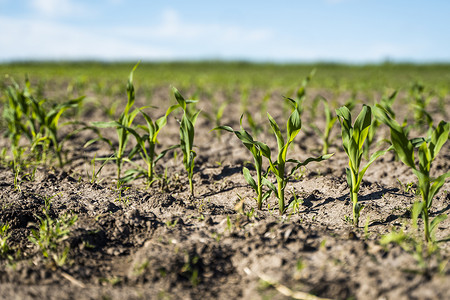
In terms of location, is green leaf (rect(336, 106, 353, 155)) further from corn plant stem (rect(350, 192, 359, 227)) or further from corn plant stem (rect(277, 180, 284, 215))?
corn plant stem (rect(277, 180, 284, 215))

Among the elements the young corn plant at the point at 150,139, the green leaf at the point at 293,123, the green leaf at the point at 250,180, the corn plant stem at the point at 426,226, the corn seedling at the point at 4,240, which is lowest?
the corn seedling at the point at 4,240

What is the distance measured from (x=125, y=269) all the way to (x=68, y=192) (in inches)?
38.4

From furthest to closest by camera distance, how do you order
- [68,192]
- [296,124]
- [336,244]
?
[68,192] < [296,124] < [336,244]

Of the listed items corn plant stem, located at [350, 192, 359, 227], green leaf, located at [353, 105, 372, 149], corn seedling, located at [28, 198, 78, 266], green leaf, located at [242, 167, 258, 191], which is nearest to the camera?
corn seedling, located at [28, 198, 78, 266]

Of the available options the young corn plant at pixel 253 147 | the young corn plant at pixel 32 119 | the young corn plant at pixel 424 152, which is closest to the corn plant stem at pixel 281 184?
the young corn plant at pixel 253 147

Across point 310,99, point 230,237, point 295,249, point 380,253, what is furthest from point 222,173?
→ point 310,99

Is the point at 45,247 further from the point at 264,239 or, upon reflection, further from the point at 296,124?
the point at 296,124

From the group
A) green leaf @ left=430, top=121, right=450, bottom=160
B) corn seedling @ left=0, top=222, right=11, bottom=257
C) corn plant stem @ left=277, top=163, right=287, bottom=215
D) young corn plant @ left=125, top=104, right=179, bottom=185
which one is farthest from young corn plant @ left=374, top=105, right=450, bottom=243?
corn seedling @ left=0, top=222, right=11, bottom=257

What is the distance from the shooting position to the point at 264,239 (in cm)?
194

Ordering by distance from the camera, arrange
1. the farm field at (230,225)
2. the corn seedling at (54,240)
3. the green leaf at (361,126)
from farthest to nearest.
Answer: the green leaf at (361,126), the corn seedling at (54,240), the farm field at (230,225)

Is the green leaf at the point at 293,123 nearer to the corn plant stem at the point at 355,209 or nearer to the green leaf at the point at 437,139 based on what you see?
the corn plant stem at the point at 355,209

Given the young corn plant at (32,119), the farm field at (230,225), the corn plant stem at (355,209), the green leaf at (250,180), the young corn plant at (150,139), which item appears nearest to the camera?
the farm field at (230,225)

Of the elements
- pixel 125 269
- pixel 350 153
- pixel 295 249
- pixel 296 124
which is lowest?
pixel 125 269

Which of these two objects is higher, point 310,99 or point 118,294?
point 310,99
